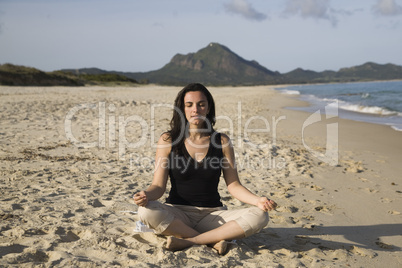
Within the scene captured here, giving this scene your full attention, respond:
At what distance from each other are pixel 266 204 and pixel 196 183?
0.63 metres

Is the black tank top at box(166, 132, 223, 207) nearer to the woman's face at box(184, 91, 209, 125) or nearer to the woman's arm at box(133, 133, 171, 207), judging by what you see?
the woman's arm at box(133, 133, 171, 207)

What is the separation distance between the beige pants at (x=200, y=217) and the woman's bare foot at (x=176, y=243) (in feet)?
0.53

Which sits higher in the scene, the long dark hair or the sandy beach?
the long dark hair

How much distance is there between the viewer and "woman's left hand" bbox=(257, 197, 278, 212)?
2.84m

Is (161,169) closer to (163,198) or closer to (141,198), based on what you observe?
(141,198)

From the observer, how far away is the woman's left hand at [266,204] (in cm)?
284

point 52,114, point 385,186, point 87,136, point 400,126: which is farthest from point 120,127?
point 400,126

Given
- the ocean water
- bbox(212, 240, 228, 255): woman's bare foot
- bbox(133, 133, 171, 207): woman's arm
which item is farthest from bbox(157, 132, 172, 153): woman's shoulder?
the ocean water

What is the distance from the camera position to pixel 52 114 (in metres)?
11.0

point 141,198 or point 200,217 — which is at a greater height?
point 141,198

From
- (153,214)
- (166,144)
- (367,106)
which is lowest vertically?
(153,214)

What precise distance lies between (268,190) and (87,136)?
4578 millimetres

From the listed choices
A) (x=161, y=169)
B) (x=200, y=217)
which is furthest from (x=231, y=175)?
(x=161, y=169)

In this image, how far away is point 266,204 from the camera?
286 cm
